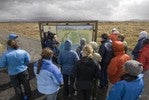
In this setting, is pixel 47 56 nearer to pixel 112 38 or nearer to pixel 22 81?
pixel 22 81

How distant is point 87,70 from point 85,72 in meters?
0.08

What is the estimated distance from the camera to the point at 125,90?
6.16m

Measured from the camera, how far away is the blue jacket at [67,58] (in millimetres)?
9586

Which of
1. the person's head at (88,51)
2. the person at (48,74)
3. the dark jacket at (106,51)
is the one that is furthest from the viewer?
the dark jacket at (106,51)

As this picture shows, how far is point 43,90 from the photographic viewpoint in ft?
26.7

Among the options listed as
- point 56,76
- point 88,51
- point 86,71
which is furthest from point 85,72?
point 56,76

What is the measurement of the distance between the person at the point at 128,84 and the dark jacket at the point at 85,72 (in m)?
2.13

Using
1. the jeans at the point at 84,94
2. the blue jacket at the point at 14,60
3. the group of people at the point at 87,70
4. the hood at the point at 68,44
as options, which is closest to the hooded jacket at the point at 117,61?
the group of people at the point at 87,70

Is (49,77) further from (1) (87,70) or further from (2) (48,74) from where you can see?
(1) (87,70)

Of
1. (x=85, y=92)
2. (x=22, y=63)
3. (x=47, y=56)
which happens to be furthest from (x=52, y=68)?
(x=22, y=63)

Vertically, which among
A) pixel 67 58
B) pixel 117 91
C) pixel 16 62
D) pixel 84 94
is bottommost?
pixel 84 94

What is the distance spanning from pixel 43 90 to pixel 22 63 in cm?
188

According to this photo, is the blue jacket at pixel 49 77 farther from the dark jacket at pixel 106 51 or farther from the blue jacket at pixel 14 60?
the dark jacket at pixel 106 51

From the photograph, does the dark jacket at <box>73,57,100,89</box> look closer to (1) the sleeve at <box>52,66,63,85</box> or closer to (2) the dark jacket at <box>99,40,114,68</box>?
(1) the sleeve at <box>52,66,63,85</box>
